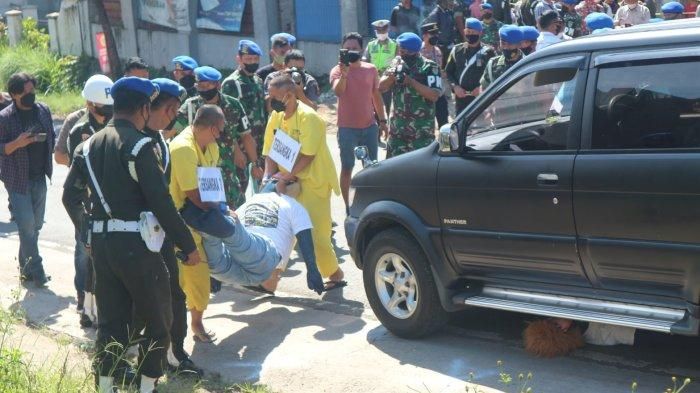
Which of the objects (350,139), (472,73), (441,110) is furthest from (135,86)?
(441,110)

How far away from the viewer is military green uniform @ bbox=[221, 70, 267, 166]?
10477mm

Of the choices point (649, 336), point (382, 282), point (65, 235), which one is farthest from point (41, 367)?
point (65, 235)

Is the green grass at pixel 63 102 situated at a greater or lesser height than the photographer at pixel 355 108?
lesser

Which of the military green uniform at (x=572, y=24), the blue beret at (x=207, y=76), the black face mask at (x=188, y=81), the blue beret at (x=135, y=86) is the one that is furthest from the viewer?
the military green uniform at (x=572, y=24)

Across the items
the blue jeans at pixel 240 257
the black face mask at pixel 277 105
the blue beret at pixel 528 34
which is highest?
the blue beret at pixel 528 34

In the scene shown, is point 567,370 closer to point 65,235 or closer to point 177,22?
point 65,235

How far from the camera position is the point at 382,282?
7605 millimetres

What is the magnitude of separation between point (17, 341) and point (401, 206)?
2.87 metres

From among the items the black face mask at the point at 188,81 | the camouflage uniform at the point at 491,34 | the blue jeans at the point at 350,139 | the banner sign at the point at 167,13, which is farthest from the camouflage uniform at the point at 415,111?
the banner sign at the point at 167,13

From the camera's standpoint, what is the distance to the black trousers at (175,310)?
632 centimetres

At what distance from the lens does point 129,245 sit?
616 cm

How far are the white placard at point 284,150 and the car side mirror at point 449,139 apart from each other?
1.96 metres

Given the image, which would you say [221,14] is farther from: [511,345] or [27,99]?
[511,345]

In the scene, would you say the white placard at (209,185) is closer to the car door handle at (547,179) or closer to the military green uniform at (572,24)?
the car door handle at (547,179)
